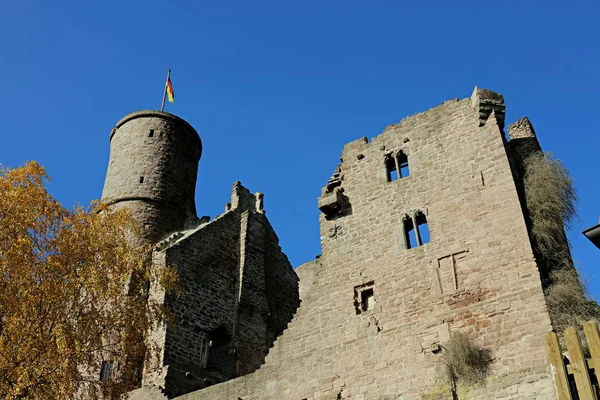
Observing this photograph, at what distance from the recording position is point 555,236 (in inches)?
512

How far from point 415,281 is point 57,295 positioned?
7419mm

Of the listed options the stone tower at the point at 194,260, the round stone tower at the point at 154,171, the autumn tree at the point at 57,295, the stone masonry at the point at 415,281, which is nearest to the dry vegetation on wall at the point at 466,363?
the stone masonry at the point at 415,281

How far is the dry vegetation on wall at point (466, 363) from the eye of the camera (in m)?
11.8

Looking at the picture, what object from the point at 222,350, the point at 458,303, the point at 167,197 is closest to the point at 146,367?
the point at 222,350

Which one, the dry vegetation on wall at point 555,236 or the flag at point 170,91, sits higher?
the flag at point 170,91

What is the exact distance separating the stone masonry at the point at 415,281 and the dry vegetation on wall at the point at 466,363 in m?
0.14

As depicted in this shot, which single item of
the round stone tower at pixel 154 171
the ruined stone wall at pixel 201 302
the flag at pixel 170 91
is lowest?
the ruined stone wall at pixel 201 302

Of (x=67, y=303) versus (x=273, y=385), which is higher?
(x=67, y=303)

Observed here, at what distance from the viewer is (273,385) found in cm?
1398

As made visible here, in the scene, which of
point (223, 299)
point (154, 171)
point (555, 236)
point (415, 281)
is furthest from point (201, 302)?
point (555, 236)

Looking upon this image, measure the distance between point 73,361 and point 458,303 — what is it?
7663mm

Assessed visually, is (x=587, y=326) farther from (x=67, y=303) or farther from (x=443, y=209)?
(x=67, y=303)

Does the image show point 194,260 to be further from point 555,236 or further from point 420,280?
point 555,236

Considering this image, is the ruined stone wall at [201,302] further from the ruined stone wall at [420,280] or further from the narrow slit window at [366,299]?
the narrow slit window at [366,299]
